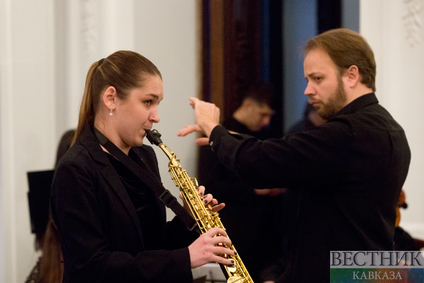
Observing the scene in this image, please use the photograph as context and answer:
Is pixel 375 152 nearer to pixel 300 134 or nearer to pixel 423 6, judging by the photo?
pixel 300 134

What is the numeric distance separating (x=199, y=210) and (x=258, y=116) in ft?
3.76

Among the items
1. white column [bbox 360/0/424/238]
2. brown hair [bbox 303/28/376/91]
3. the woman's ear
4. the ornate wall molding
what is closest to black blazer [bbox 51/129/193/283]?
the woman's ear

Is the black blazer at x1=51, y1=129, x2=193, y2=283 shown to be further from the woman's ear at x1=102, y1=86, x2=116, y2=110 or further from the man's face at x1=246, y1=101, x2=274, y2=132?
the man's face at x1=246, y1=101, x2=274, y2=132

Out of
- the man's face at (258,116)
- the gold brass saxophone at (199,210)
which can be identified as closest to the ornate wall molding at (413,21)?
the man's face at (258,116)

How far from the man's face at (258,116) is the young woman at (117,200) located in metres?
1.08

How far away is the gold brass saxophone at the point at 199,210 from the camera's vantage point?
1337 millimetres

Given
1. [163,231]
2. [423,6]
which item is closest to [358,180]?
[163,231]

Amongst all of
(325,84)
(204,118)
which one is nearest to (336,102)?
(325,84)

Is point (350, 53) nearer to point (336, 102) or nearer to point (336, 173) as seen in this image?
point (336, 102)

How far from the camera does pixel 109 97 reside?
130cm

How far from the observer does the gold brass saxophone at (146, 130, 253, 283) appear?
1.34 metres

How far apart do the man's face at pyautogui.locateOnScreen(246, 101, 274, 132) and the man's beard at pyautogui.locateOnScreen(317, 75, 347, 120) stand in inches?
29.2

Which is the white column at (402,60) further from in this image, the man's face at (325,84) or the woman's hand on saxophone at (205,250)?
the woman's hand on saxophone at (205,250)

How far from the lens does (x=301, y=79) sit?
8.04 ft
